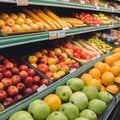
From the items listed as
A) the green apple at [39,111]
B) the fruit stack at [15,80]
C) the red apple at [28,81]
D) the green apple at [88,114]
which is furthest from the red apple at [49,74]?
the green apple at [39,111]

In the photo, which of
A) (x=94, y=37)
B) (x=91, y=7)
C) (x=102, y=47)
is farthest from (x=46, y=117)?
(x=94, y=37)

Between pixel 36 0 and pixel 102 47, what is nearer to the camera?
pixel 36 0

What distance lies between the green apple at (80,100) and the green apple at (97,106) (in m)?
0.04

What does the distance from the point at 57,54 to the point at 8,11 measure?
2.34 ft

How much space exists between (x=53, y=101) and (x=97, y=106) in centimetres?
33

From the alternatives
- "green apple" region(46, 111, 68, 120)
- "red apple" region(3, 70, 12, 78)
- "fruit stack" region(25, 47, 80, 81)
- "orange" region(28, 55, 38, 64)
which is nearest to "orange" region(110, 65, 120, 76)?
"fruit stack" region(25, 47, 80, 81)

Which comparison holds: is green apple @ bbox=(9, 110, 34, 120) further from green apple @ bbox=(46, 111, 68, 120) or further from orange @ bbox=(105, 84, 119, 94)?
orange @ bbox=(105, 84, 119, 94)

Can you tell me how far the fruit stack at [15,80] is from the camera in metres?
1.90

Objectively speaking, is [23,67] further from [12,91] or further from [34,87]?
[12,91]

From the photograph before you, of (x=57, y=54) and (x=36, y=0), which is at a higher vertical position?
(x=36, y=0)

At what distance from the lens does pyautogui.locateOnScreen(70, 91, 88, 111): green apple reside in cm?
178

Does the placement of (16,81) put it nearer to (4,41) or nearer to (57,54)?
(4,41)

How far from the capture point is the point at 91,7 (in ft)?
12.4

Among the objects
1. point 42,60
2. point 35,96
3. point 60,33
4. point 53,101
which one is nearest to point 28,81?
point 35,96
